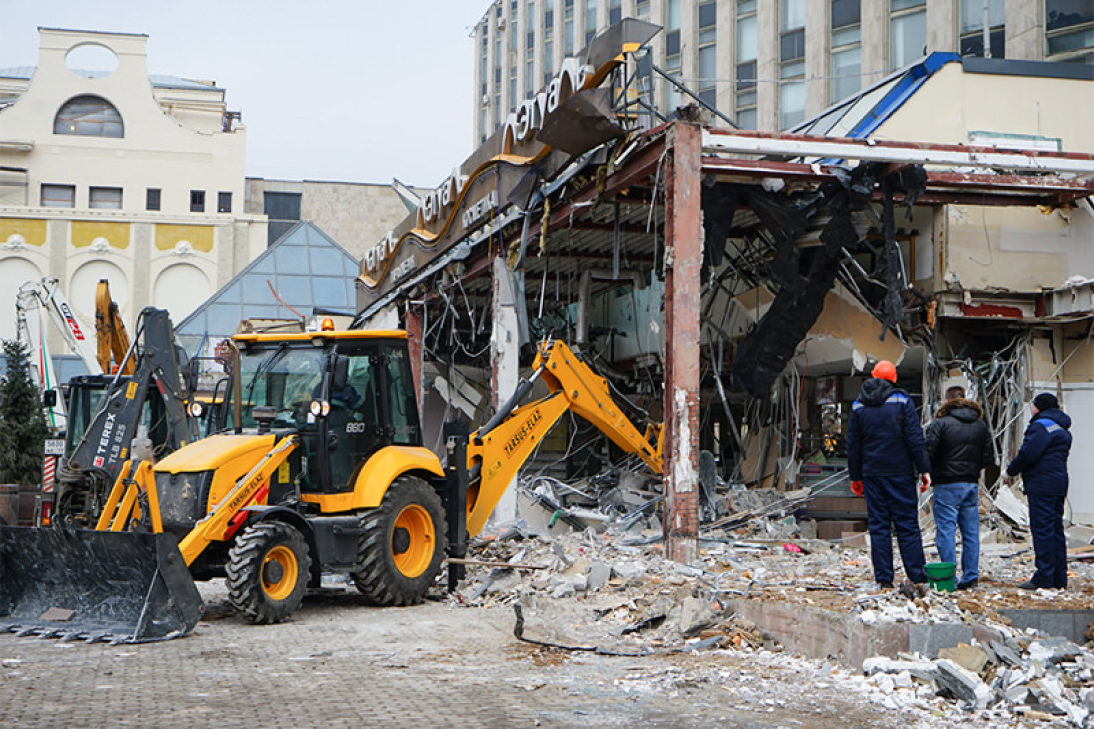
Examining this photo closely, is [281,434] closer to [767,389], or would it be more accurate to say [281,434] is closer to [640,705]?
[640,705]

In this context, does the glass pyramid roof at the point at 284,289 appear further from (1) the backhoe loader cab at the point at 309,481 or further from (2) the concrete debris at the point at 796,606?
(1) the backhoe loader cab at the point at 309,481

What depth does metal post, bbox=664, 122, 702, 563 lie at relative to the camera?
12945 millimetres

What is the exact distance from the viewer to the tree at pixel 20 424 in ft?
92.2

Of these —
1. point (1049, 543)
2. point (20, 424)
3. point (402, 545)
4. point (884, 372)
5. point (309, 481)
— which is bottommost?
point (402, 545)

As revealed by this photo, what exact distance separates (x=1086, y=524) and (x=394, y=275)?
47.5 feet

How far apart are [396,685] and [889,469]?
13.5 feet

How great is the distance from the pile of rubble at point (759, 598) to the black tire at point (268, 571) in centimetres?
208

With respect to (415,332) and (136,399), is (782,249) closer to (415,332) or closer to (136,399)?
(136,399)

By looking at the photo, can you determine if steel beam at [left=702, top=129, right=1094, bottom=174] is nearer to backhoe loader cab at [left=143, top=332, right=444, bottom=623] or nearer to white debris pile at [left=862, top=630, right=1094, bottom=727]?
backhoe loader cab at [left=143, top=332, right=444, bottom=623]

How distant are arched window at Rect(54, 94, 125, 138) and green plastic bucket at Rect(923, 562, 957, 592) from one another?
55.1 meters

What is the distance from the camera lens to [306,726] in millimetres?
6477

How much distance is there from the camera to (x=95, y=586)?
32.0 feet

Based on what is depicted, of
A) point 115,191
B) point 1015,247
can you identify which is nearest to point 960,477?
point 1015,247

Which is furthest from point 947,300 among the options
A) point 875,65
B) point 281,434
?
point 875,65
